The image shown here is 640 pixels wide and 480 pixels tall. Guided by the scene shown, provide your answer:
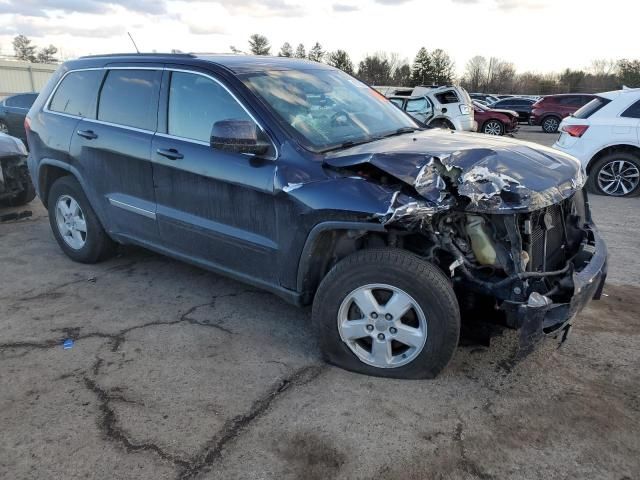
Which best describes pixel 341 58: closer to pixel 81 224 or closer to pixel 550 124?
pixel 550 124

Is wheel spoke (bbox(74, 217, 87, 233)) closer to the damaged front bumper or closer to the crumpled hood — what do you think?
the crumpled hood

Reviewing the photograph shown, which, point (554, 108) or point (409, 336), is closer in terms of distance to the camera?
point (409, 336)

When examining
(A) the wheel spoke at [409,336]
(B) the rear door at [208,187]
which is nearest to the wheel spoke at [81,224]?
(B) the rear door at [208,187]

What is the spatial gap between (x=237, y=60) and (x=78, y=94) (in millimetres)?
1739

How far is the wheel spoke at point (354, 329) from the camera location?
3.16 m

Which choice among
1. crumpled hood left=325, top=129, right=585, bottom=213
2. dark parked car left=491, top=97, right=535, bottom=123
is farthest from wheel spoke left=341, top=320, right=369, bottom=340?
dark parked car left=491, top=97, right=535, bottom=123

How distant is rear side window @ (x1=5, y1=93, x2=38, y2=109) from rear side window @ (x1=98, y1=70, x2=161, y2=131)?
376 inches

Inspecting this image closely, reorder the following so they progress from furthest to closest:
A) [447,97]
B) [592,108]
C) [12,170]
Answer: [447,97] → [592,108] → [12,170]

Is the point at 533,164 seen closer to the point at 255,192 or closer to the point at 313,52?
the point at 255,192

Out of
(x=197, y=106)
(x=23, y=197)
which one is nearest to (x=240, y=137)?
(x=197, y=106)

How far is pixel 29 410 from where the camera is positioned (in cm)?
293

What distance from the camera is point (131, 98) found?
4.34 m

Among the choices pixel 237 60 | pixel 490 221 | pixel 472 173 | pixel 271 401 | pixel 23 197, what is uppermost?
pixel 237 60

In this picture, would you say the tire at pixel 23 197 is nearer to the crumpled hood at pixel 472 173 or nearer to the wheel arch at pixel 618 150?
the crumpled hood at pixel 472 173
